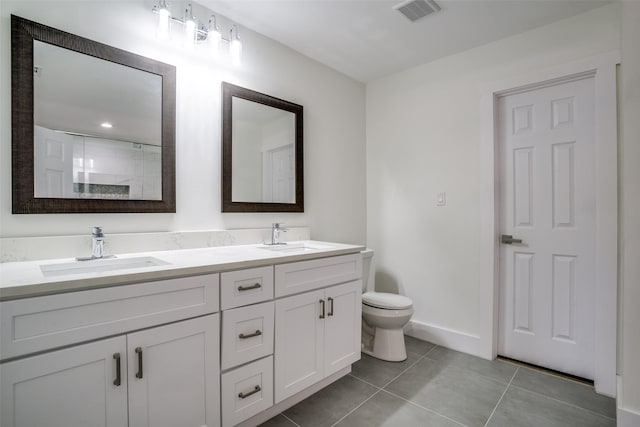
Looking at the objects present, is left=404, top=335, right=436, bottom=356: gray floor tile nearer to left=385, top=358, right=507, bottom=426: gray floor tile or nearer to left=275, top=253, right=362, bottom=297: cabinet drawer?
left=385, top=358, right=507, bottom=426: gray floor tile

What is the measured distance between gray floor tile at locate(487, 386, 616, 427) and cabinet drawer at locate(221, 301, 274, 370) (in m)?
1.22

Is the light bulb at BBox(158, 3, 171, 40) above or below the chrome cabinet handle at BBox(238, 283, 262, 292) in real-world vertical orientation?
above

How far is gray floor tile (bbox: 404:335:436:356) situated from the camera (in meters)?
2.41

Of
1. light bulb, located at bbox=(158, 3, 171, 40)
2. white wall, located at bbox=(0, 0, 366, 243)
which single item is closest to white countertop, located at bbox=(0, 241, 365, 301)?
white wall, located at bbox=(0, 0, 366, 243)

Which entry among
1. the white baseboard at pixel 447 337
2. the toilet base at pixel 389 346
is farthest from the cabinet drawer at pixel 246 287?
the white baseboard at pixel 447 337

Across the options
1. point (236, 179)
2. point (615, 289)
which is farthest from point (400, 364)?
point (236, 179)

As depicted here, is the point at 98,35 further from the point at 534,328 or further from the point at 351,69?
the point at 534,328

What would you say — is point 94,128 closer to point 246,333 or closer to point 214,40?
point 214,40

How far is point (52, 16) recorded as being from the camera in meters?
1.38

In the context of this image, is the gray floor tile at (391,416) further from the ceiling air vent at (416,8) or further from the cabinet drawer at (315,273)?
the ceiling air vent at (416,8)

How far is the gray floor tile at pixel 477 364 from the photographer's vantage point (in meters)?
2.06

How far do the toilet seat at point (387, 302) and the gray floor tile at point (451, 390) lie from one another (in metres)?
0.42

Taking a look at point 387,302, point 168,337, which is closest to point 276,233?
point 387,302

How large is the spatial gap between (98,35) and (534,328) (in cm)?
314
